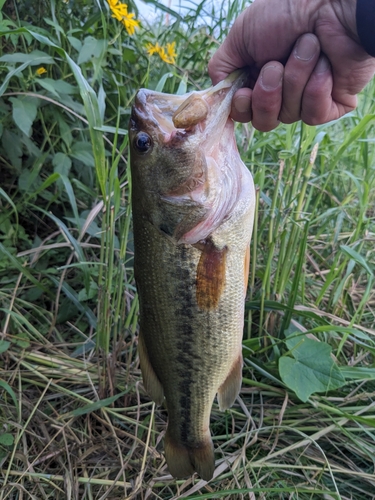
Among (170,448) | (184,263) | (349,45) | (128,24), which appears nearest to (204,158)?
(184,263)

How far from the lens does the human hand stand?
4.81 ft

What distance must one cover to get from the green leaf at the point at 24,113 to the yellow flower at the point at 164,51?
926 mm

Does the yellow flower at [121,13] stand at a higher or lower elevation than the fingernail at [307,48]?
higher

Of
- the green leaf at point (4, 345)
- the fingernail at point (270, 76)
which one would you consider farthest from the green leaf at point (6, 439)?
the fingernail at point (270, 76)

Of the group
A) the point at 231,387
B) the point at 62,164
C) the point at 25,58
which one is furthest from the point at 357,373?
the point at 25,58

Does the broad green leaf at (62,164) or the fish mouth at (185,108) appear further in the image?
the broad green leaf at (62,164)

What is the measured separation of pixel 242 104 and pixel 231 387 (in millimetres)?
1117

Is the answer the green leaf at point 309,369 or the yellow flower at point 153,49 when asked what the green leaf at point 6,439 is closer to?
the green leaf at point 309,369

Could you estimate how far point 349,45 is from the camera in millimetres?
1461

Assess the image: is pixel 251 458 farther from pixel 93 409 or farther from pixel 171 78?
pixel 171 78

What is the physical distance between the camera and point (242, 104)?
1486 mm

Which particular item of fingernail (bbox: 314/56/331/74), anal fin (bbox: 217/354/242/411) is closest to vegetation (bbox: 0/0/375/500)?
anal fin (bbox: 217/354/242/411)

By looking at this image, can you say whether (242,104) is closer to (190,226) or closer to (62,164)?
(190,226)

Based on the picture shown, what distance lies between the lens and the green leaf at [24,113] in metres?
1.99
